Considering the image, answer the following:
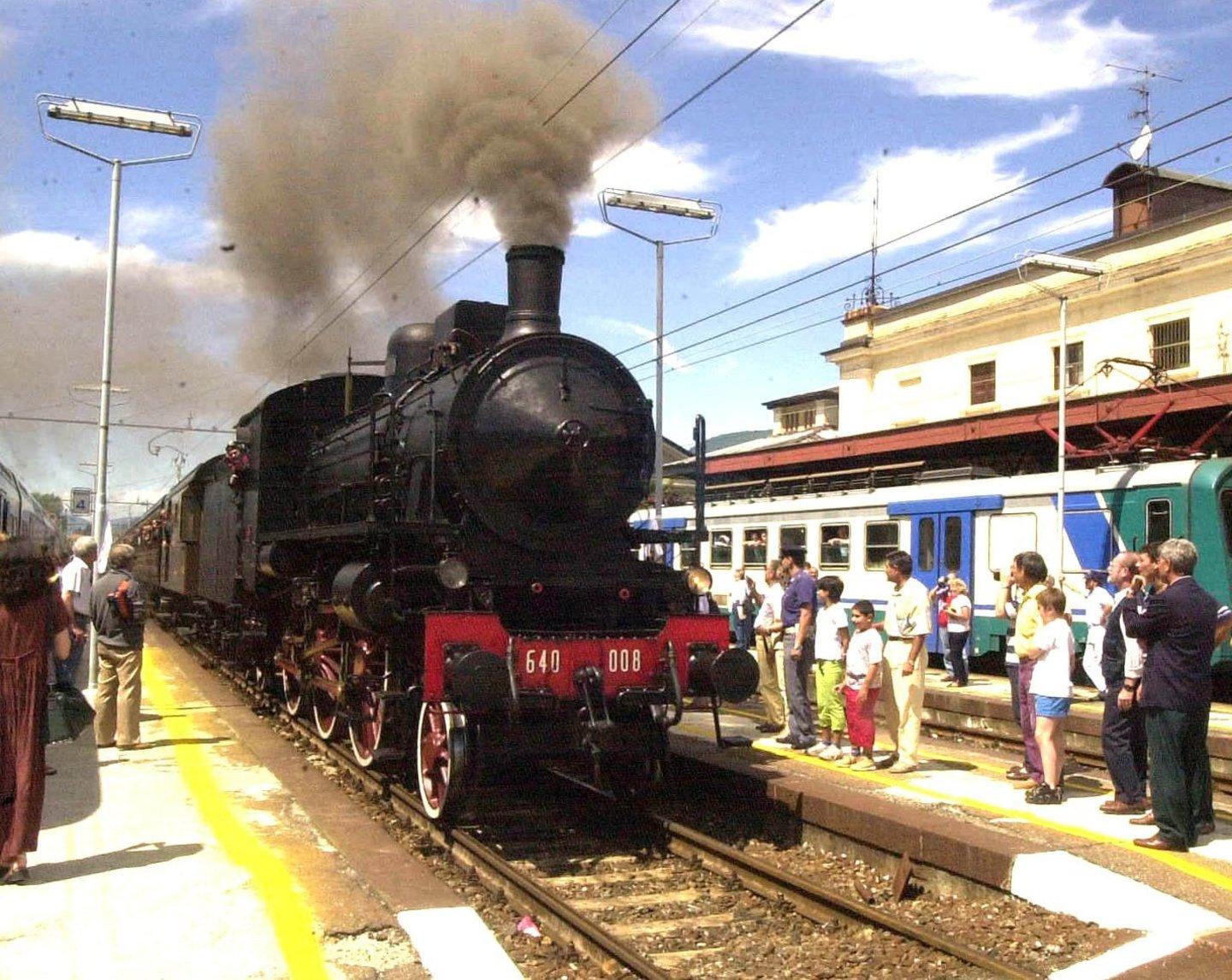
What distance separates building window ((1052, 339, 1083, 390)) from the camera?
952 inches

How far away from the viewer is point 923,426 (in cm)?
2223

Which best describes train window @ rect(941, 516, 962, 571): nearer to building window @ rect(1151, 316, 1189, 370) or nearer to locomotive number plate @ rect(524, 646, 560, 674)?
building window @ rect(1151, 316, 1189, 370)

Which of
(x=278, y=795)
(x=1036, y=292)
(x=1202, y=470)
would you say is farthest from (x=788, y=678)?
(x=1036, y=292)

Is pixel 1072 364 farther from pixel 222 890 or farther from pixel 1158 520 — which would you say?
pixel 222 890

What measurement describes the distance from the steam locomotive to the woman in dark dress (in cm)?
195

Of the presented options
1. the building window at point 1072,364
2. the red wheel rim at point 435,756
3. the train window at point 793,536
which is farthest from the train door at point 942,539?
the red wheel rim at point 435,756

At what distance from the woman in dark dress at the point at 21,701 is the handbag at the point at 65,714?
0.33 meters

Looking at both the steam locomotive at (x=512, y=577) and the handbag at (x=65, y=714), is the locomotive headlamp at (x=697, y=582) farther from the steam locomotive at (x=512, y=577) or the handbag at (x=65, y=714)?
the handbag at (x=65, y=714)

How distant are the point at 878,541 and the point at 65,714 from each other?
520 inches

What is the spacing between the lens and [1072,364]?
24469 mm

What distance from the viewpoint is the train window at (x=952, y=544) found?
16000 mm

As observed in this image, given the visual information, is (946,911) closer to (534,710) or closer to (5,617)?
(534,710)

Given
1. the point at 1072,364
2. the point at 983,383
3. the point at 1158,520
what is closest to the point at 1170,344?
the point at 1072,364

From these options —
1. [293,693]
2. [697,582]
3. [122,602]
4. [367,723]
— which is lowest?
[293,693]
